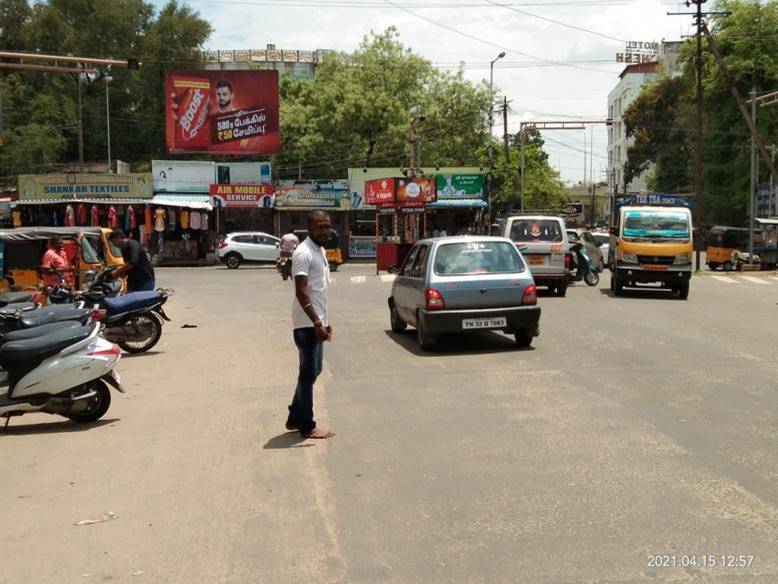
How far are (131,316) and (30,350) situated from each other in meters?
4.87

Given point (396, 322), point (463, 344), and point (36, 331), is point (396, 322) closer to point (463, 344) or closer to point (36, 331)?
point (463, 344)

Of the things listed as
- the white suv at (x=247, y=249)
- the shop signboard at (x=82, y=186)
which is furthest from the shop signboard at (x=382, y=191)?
the shop signboard at (x=82, y=186)

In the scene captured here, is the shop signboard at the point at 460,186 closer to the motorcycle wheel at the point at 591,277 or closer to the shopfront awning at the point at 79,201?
the shopfront awning at the point at 79,201

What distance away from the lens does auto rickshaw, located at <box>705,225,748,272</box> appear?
37.3m

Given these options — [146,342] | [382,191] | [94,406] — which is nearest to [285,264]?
[382,191]

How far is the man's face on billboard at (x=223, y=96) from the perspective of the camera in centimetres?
4425

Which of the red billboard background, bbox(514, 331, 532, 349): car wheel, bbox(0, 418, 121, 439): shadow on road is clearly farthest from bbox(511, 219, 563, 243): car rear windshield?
the red billboard background

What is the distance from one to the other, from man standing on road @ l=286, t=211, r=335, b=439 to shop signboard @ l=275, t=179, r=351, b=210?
1474 inches


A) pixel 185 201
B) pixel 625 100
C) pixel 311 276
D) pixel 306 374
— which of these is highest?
pixel 625 100

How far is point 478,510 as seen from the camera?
4.98 meters

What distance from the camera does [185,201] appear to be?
41.5 m

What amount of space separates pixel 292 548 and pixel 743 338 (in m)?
9.94

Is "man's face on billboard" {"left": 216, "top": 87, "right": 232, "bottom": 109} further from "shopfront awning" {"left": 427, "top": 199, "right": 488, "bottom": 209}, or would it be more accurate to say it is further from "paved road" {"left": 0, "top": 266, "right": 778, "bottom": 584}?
"paved road" {"left": 0, "top": 266, "right": 778, "bottom": 584}

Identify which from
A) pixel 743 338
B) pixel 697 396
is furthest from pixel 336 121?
pixel 697 396
